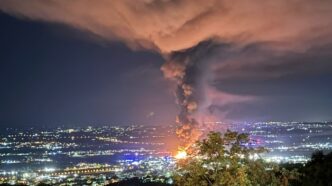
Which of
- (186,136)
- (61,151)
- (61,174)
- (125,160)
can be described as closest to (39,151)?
(61,151)

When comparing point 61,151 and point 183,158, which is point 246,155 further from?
point 61,151

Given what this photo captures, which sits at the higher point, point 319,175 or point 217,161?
point 217,161

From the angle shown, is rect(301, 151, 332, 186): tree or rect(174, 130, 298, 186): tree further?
rect(301, 151, 332, 186): tree

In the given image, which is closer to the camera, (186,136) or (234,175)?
(234,175)

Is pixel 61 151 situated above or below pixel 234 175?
above

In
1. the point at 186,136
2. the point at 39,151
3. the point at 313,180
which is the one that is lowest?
the point at 313,180

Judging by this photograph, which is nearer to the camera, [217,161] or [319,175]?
[217,161]

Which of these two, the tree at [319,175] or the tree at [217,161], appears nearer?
the tree at [217,161]

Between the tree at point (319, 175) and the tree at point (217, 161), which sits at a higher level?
the tree at point (217, 161)

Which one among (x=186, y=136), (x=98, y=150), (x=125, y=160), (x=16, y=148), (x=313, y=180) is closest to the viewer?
(x=313, y=180)

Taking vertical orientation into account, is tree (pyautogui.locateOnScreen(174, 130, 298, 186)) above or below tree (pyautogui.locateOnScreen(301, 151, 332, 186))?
above

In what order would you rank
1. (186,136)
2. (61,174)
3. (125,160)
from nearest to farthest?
1. (186,136)
2. (61,174)
3. (125,160)
